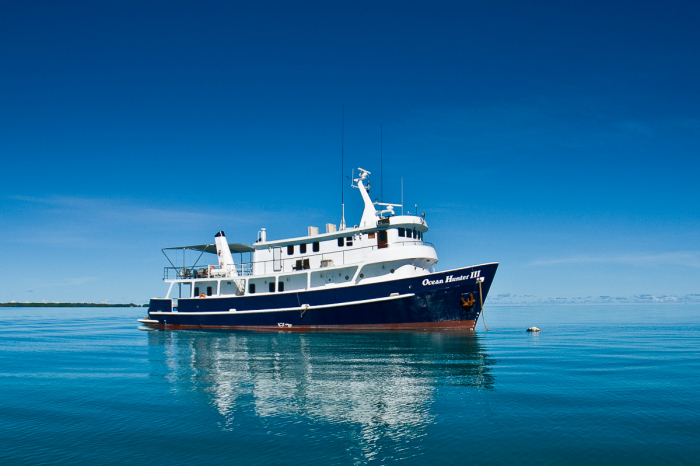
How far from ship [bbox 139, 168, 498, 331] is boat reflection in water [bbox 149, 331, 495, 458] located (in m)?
1.73

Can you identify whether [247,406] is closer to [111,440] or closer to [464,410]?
[111,440]

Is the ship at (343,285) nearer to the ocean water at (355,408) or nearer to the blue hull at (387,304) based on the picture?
the blue hull at (387,304)

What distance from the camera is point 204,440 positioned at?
9.34 meters

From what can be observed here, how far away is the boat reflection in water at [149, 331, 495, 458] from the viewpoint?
1059 centimetres

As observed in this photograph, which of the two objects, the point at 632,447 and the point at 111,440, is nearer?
the point at 632,447

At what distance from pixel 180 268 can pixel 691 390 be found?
33934 millimetres

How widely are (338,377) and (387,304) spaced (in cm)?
1306

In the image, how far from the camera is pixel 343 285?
29531 mm

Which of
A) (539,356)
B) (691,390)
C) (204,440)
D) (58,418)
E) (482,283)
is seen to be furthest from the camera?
(482,283)

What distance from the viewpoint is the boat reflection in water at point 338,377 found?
10594 millimetres

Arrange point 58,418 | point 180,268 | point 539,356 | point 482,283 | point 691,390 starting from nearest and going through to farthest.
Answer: point 58,418
point 691,390
point 539,356
point 482,283
point 180,268

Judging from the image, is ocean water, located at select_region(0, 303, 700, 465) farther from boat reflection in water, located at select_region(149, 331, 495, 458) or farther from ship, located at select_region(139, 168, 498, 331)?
ship, located at select_region(139, 168, 498, 331)

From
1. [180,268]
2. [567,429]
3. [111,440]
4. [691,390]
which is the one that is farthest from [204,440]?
[180,268]

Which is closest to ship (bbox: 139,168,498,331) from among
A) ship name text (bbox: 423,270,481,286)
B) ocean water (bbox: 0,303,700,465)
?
ship name text (bbox: 423,270,481,286)
